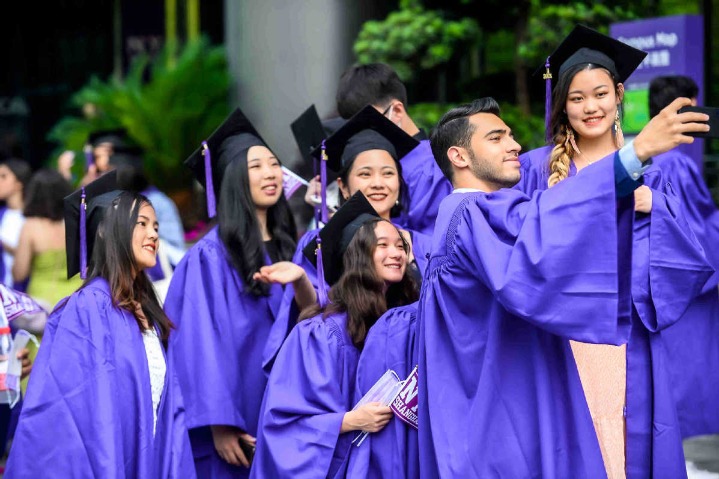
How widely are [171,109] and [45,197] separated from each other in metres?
4.37

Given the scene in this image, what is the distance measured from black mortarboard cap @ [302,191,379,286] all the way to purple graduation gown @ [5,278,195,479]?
90 centimetres

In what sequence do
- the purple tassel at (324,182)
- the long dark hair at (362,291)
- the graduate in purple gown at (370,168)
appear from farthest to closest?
1. the purple tassel at (324,182)
2. the graduate in purple gown at (370,168)
3. the long dark hair at (362,291)

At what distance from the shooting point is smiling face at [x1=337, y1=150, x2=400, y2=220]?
5922 mm

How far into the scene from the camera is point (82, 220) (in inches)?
220

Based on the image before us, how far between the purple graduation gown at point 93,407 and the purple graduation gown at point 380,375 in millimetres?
883

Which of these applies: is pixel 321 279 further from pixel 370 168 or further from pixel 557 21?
pixel 557 21

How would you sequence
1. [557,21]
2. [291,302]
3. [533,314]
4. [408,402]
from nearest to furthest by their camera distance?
[533,314] < [408,402] < [291,302] < [557,21]

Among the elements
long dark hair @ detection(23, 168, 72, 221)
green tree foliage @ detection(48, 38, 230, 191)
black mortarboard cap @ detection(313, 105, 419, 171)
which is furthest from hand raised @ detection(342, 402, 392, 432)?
green tree foliage @ detection(48, 38, 230, 191)

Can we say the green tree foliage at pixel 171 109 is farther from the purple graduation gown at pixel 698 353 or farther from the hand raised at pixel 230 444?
the purple graduation gown at pixel 698 353

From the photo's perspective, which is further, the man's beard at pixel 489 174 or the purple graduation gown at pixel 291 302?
the purple graduation gown at pixel 291 302

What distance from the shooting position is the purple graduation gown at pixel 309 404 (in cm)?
514

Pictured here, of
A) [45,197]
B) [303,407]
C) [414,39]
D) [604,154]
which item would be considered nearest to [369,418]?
[303,407]

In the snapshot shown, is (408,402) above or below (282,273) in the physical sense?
below

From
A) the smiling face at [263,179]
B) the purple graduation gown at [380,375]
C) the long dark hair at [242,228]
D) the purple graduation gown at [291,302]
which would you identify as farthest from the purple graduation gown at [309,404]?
the smiling face at [263,179]
